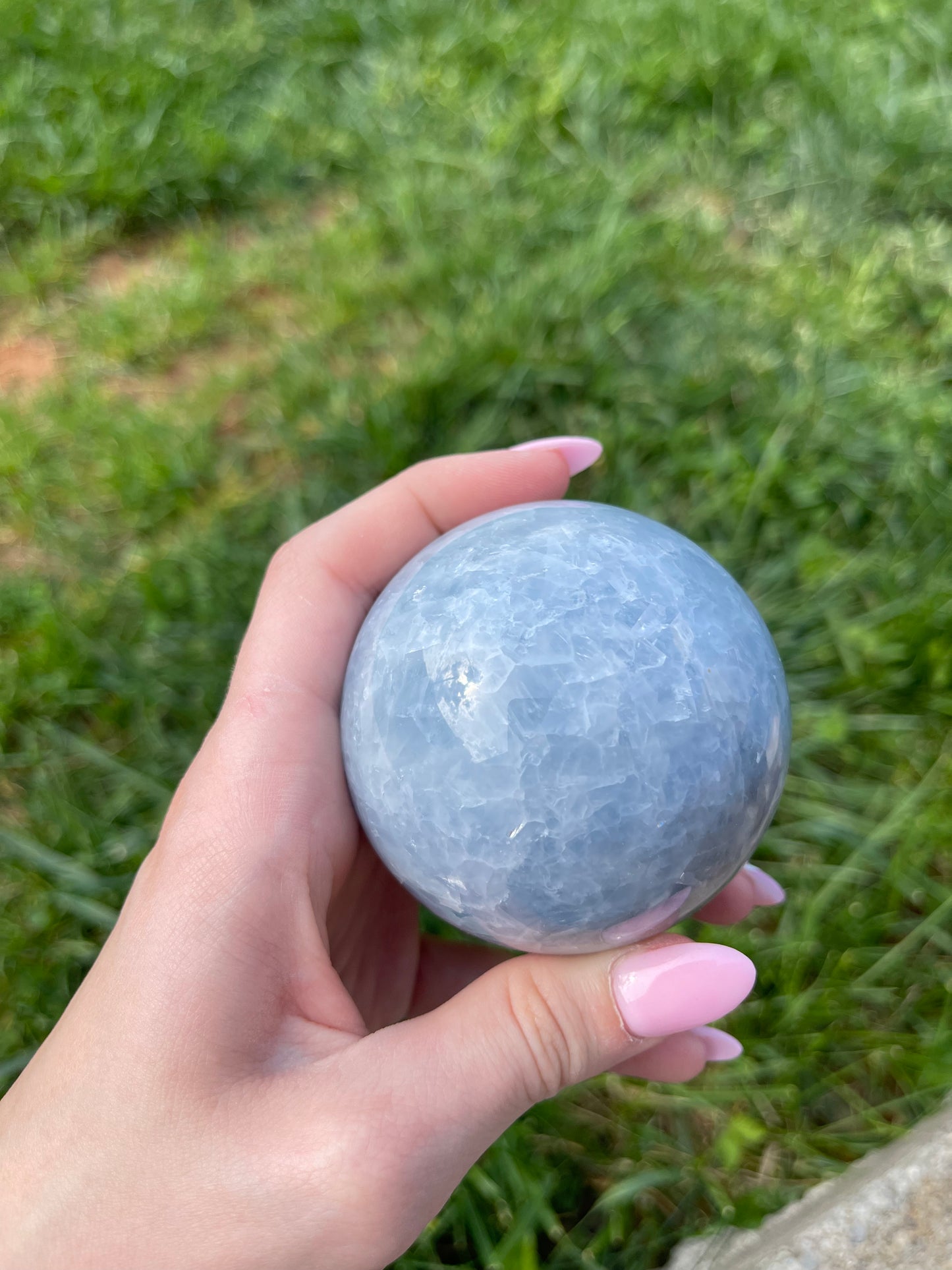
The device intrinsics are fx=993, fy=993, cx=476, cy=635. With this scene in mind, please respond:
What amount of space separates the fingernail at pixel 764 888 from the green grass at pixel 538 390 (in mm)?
154

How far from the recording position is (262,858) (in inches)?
50.9

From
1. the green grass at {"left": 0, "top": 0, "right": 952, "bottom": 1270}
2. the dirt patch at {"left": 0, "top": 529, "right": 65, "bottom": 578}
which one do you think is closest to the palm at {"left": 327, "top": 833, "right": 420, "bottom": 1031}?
the green grass at {"left": 0, "top": 0, "right": 952, "bottom": 1270}

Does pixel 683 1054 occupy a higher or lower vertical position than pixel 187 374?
lower

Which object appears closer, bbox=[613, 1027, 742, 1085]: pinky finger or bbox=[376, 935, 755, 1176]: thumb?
bbox=[376, 935, 755, 1176]: thumb

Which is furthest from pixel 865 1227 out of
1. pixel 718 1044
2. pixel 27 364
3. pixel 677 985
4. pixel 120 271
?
pixel 120 271

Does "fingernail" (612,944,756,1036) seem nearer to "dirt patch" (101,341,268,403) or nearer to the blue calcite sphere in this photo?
the blue calcite sphere

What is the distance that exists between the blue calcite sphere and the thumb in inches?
2.0

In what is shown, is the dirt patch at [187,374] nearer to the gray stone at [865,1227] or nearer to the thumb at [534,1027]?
the thumb at [534,1027]

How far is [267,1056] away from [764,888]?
0.91 meters

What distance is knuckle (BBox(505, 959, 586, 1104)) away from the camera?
1.18 meters

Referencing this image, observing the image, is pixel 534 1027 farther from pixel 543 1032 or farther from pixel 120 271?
pixel 120 271

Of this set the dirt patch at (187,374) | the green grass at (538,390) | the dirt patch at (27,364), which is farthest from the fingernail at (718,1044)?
the dirt patch at (27,364)

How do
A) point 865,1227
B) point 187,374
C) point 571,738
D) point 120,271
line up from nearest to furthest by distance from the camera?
point 571,738 → point 865,1227 → point 187,374 → point 120,271

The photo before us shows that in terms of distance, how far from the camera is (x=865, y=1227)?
4.86 feet
